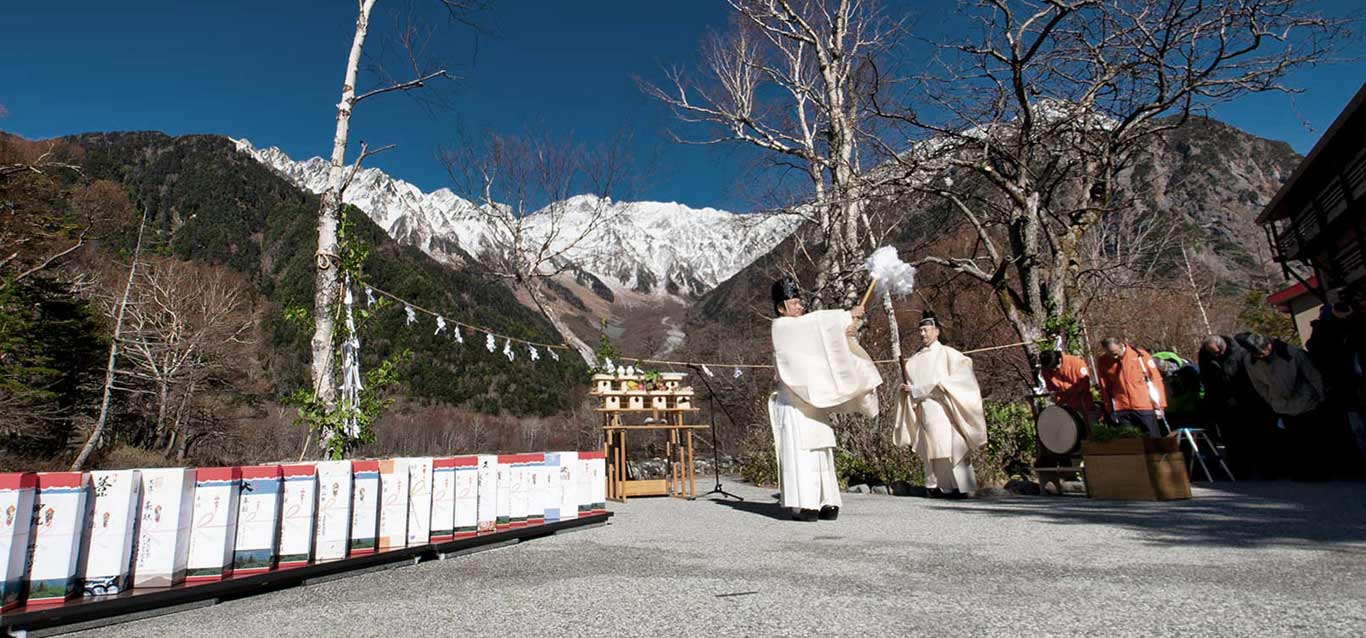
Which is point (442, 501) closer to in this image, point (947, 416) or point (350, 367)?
point (350, 367)

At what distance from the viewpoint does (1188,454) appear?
8.47 metres

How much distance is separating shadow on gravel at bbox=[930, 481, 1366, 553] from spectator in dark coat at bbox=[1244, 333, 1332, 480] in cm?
52

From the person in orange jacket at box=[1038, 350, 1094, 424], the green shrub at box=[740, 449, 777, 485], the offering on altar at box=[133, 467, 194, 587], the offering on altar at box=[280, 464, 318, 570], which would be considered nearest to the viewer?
the offering on altar at box=[133, 467, 194, 587]

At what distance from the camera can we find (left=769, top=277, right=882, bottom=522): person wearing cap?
5.84 metres

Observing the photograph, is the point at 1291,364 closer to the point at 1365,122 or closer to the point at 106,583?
the point at 1365,122

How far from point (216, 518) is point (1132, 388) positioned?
8.68 metres

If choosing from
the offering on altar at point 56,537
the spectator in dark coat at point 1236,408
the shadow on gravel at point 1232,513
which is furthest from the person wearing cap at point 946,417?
the offering on altar at point 56,537

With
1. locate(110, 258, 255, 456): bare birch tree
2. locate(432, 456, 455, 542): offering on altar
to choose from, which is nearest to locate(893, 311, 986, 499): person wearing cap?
locate(432, 456, 455, 542): offering on altar

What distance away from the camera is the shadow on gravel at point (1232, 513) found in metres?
3.79

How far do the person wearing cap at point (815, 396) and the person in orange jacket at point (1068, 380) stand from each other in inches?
128

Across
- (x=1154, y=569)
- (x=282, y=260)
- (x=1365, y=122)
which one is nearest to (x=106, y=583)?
(x=1154, y=569)

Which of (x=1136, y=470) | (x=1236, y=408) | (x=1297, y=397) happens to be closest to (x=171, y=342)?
(x=1136, y=470)

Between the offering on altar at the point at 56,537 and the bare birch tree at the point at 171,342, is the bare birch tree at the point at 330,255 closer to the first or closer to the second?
the offering on altar at the point at 56,537

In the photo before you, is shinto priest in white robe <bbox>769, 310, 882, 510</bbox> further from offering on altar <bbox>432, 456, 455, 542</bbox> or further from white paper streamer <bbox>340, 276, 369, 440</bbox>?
white paper streamer <bbox>340, 276, 369, 440</bbox>
